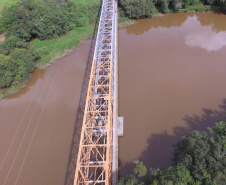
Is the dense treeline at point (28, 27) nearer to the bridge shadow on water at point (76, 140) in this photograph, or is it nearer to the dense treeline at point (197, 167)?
the bridge shadow on water at point (76, 140)

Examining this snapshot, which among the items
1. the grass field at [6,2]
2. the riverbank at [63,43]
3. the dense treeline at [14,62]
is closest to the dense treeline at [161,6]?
the riverbank at [63,43]

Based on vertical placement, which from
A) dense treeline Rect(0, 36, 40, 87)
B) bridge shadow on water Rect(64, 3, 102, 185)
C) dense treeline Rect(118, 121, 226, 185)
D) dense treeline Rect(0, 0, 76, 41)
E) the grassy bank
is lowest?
bridge shadow on water Rect(64, 3, 102, 185)

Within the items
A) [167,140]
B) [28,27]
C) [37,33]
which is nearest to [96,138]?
[167,140]

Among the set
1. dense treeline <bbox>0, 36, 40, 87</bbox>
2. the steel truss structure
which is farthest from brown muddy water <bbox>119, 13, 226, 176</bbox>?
dense treeline <bbox>0, 36, 40, 87</bbox>

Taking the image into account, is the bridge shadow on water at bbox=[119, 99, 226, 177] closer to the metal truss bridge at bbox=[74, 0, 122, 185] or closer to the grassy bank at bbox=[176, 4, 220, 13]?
the metal truss bridge at bbox=[74, 0, 122, 185]

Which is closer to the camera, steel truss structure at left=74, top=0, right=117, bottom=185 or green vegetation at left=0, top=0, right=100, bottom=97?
steel truss structure at left=74, top=0, right=117, bottom=185

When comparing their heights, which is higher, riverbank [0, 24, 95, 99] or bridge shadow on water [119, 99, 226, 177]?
riverbank [0, 24, 95, 99]
